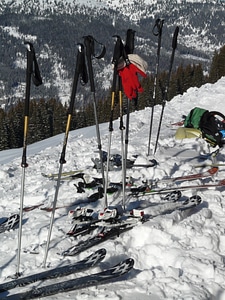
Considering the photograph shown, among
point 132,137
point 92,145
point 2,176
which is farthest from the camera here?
point 132,137

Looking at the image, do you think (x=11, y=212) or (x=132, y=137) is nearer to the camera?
(x=11, y=212)

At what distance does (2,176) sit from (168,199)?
577cm

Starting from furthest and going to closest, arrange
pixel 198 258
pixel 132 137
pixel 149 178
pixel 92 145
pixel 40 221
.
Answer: pixel 132 137 → pixel 92 145 → pixel 149 178 → pixel 40 221 → pixel 198 258

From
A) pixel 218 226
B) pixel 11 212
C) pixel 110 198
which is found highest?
pixel 218 226

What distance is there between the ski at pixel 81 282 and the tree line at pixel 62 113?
56501mm

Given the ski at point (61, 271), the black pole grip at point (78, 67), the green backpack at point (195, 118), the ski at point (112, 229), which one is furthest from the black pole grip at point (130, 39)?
the green backpack at point (195, 118)

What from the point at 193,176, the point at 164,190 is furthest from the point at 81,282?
the point at 193,176

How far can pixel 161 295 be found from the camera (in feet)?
16.2

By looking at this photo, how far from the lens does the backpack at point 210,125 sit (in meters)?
12.0

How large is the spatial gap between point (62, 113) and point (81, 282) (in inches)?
2688

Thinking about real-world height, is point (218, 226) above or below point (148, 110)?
above

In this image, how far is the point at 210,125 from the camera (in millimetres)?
12719

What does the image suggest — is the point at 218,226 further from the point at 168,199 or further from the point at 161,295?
the point at 161,295

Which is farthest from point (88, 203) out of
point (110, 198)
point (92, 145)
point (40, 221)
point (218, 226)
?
point (92, 145)
